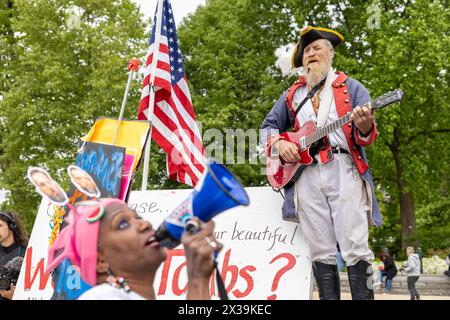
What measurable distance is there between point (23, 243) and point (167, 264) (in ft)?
4.91

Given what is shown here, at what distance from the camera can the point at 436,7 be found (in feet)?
57.0

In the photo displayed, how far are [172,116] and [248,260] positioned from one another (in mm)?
2375

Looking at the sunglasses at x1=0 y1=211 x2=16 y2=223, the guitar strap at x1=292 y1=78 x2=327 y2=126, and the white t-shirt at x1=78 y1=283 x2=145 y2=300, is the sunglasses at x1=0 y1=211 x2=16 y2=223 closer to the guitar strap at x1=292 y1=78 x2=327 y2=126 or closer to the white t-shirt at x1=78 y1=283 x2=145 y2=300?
the guitar strap at x1=292 y1=78 x2=327 y2=126

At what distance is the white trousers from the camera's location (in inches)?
146

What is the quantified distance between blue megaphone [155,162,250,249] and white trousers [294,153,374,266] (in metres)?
1.77

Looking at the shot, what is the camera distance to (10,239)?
5.53 m

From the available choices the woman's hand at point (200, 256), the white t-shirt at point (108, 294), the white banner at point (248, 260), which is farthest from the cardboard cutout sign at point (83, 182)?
the white banner at point (248, 260)

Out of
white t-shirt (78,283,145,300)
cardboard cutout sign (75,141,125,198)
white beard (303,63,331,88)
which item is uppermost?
white beard (303,63,331,88)

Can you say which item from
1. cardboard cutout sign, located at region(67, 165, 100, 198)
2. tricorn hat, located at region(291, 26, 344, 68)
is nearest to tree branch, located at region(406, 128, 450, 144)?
tricorn hat, located at region(291, 26, 344, 68)

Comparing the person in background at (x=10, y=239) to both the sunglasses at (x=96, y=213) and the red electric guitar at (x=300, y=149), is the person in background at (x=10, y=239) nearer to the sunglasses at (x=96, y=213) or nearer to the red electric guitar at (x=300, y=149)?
the red electric guitar at (x=300, y=149)

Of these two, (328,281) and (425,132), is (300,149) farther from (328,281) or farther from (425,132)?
(425,132)

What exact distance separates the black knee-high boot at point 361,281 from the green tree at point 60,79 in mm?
14723

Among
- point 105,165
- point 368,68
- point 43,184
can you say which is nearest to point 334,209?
point 105,165
